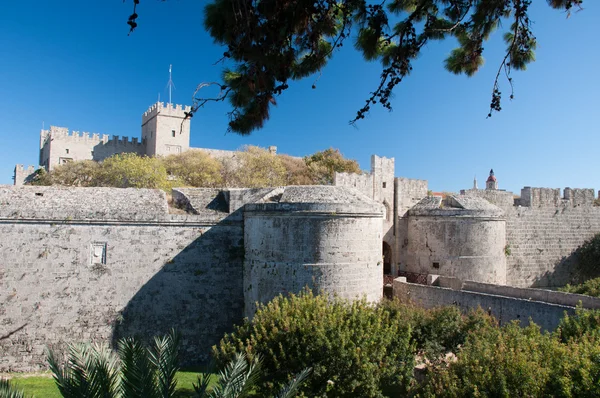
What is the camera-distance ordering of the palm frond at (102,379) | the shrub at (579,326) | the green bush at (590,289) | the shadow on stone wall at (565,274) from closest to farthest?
1. the palm frond at (102,379)
2. the shrub at (579,326)
3. the green bush at (590,289)
4. the shadow on stone wall at (565,274)

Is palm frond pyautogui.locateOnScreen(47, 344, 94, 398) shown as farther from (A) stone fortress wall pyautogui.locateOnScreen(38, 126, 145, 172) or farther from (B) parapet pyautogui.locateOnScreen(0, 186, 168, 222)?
(A) stone fortress wall pyautogui.locateOnScreen(38, 126, 145, 172)

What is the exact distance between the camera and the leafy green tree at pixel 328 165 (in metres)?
29.6

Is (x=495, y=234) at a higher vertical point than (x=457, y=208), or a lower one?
lower

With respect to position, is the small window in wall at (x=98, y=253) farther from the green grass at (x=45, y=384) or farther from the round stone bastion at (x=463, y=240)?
the round stone bastion at (x=463, y=240)

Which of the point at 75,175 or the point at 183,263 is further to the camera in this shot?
the point at 75,175

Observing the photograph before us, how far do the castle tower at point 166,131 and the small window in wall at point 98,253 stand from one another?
28723mm

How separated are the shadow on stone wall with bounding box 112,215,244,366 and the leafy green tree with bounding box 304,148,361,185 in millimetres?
15980

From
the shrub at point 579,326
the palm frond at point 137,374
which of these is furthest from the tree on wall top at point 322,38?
the shrub at point 579,326

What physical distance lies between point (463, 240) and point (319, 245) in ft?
26.3

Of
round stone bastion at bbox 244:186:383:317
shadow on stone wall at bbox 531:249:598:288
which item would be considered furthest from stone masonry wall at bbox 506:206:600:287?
round stone bastion at bbox 244:186:383:317

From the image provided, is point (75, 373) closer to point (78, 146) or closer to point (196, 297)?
point (196, 297)

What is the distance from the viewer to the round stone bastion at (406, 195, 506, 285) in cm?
1700

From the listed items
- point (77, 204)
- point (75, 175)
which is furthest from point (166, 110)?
point (77, 204)

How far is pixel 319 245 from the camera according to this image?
38.7ft
